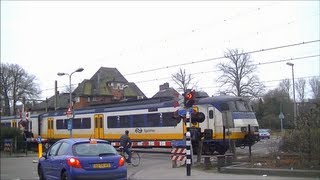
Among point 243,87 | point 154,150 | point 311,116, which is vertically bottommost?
point 154,150

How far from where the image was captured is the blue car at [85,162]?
487 inches

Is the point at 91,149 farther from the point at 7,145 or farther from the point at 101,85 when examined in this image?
the point at 101,85

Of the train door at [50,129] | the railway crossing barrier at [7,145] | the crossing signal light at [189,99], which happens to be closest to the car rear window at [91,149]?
the crossing signal light at [189,99]

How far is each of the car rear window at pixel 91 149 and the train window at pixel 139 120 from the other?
55.1ft

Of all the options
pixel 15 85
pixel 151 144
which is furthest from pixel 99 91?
pixel 151 144

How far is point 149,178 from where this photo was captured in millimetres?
16203

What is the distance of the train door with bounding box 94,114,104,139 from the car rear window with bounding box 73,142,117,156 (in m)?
21.1

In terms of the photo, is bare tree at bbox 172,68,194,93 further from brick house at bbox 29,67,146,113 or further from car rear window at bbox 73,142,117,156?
car rear window at bbox 73,142,117,156

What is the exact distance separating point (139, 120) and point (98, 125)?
5388mm

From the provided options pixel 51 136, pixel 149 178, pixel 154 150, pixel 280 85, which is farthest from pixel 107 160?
pixel 280 85

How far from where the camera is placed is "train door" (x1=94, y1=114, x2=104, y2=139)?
3431 centimetres

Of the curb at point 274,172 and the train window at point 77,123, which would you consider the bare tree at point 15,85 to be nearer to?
the train window at point 77,123

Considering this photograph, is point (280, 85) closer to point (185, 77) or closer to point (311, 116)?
point (185, 77)

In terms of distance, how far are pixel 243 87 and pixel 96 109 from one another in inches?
1476
